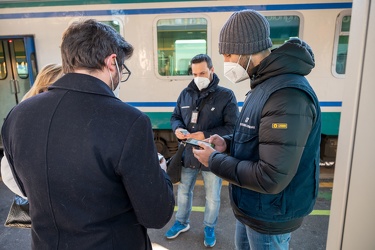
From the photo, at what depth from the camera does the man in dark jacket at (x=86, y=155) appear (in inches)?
39.7

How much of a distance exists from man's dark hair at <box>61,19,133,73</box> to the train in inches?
131

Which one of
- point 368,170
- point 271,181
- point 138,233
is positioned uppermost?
point 368,170

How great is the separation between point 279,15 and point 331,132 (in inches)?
78.6

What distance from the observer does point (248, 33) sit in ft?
5.00

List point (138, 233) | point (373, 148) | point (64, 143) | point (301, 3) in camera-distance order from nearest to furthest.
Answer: point (373, 148)
point (64, 143)
point (138, 233)
point (301, 3)

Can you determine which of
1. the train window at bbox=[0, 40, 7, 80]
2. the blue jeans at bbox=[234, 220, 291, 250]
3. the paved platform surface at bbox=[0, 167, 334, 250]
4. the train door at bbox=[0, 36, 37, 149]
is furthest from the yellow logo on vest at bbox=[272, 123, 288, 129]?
the train window at bbox=[0, 40, 7, 80]

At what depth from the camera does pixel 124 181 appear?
41.4 inches

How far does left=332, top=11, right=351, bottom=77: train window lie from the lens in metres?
4.12

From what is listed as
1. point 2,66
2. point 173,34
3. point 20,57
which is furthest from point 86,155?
point 2,66

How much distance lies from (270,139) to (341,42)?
378 cm

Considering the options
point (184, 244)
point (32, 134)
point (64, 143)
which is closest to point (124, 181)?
point (64, 143)

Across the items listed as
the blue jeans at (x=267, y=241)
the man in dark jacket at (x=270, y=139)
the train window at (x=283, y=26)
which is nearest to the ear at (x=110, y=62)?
the man in dark jacket at (x=270, y=139)

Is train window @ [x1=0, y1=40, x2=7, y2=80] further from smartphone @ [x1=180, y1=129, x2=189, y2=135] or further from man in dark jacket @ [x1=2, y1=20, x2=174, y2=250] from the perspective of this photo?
man in dark jacket @ [x1=2, y1=20, x2=174, y2=250]

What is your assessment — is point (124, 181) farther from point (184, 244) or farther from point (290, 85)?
point (184, 244)
